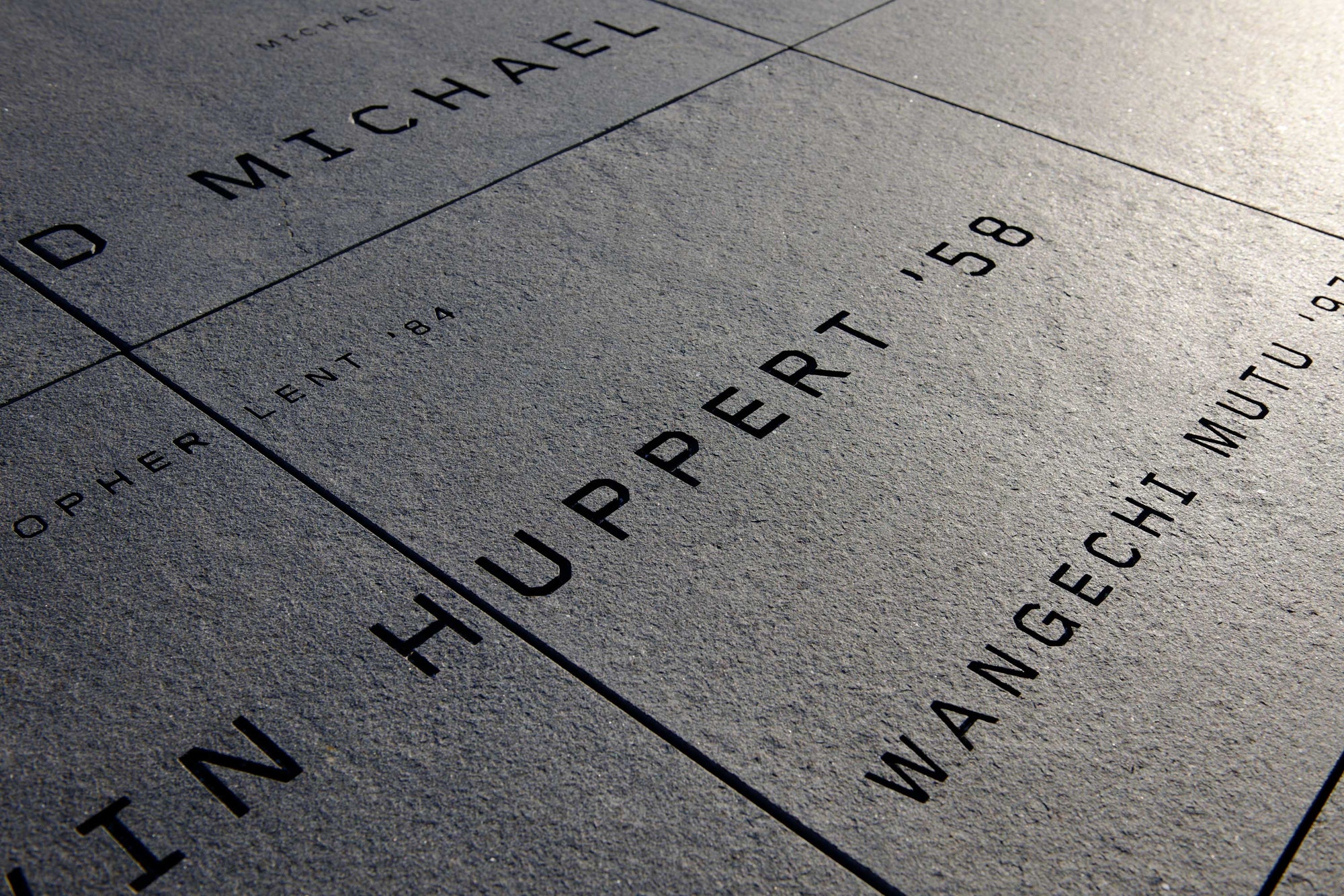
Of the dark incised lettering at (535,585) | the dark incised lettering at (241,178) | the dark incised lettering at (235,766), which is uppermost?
the dark incised lettering at (241,178)

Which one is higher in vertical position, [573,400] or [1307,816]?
[573,400]

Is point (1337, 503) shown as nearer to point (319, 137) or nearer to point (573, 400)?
point (573, 400)

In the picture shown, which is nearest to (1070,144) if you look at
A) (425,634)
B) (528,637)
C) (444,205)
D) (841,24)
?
(841,24)

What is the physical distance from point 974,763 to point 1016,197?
1.94 m

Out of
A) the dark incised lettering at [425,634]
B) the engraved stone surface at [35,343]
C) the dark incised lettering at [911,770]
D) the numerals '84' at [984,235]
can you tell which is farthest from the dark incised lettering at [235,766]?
the numerals '84' at [984,235]

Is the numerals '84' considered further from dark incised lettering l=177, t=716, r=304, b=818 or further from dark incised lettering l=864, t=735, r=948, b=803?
dark incised lettering l=177, t=716, r=304, b=818

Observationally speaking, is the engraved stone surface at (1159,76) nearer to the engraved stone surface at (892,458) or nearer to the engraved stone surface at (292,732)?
the engraved stone surface at (892,458)

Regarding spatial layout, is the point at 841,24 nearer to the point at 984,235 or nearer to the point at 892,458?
the point at 984,235

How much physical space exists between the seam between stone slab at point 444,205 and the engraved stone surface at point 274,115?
0.02m

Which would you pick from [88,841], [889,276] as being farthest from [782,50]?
[88,841]

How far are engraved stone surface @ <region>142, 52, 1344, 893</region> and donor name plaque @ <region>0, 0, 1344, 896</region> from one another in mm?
10

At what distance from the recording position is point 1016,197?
3.19m

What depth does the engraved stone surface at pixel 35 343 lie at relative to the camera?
2.47 meters

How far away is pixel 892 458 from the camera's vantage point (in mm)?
2379
